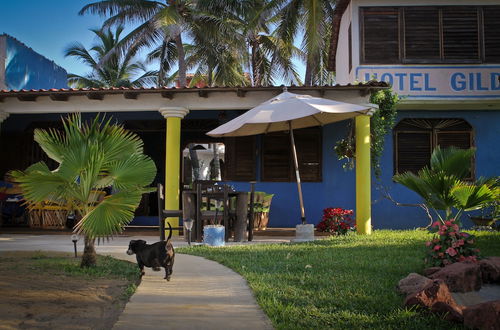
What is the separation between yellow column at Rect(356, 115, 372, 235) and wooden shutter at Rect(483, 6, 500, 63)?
144 inches

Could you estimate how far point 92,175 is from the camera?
5.16 meters

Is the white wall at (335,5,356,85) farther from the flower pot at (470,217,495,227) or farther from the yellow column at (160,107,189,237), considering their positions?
the yellow column at (160,107,189,237)

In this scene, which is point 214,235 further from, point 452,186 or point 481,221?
point 481,221

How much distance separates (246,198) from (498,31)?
7041 millimetres

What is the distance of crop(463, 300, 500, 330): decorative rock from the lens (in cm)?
291

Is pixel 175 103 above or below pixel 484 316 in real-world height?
above

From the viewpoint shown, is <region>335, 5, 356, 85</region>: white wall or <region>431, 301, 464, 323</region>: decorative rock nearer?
<region>431, 301, 464, 323</region>: decorative rock

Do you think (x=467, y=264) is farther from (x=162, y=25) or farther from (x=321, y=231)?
(x=162, y=25)

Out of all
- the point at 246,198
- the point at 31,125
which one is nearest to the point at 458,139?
the point at 246,198

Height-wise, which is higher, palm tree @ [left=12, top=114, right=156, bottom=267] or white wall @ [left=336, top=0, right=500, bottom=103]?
white wall @ [left=336, top=0, right=500, bottom=103]

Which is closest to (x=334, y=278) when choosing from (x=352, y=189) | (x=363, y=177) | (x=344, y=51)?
(x=363, y=177)

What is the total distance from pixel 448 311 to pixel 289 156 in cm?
769

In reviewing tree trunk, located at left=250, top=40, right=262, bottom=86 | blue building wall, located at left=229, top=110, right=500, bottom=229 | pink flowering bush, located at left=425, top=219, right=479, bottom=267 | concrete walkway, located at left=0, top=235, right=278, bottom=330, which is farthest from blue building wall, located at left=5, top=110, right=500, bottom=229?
tree trunk, located at left=250, top=40, right=262, bottom=86

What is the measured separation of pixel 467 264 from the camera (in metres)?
4.56
